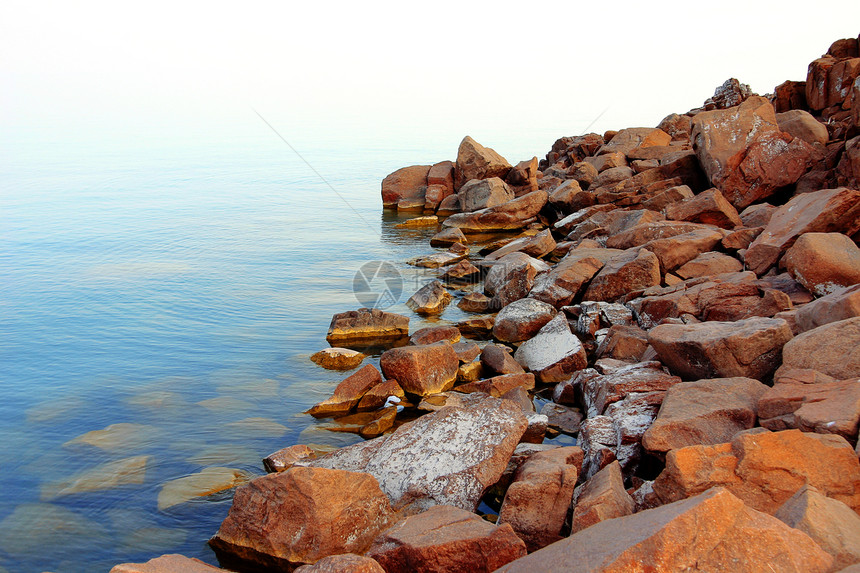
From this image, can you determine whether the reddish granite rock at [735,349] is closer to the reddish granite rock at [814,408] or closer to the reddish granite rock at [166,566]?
the reddish granite rock at [814,408]

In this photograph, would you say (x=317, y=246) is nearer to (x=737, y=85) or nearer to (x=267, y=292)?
(x=267, y=292)

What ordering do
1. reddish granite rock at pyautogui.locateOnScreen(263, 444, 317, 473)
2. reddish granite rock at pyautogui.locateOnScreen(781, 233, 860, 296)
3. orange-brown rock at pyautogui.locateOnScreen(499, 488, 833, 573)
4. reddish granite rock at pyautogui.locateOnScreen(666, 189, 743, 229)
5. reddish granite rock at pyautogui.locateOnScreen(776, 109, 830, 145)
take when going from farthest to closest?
reddish granite rock at pyautogui.locateOnScreen(776, 109, 830, 145), reddish granite rock at pyautogui.locateOnScreen(666, 189, 743, 229), reddish granite rock at pyautogui.locateOnScreen(781, 233, 860, 296), reddish granite rock at pyautogui.locateOnScreen(263, 444, 317, 473), orange-brown rock at pyautogui.locateOnScreen(499, 488, 833, 573)

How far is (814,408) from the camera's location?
16.1 feet

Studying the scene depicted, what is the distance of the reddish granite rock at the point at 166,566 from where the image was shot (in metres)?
4.02

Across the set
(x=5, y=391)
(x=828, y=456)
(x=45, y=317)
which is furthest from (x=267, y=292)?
(x=828, y=456)

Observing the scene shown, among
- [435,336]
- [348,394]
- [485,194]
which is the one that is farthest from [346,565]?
[485,194]

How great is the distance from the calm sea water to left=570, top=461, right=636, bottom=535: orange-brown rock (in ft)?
10.9

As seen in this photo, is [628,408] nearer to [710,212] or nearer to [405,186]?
[710,212]

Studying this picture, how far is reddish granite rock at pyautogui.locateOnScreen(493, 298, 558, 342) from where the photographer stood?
427 inches

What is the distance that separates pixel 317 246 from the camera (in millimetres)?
20328

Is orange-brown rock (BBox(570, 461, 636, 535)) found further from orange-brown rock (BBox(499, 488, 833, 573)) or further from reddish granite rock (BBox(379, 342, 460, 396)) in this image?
reddish granite rock (BBox(379, 342, 460, 396))

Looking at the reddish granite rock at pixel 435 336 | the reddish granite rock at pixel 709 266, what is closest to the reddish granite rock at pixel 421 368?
the reddish granite rock at pixel 435 336

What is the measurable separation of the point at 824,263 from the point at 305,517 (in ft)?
22.7

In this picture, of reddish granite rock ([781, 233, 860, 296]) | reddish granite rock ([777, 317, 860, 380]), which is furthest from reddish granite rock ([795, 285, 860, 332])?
reddish granite rock ([781, 233, 860, 296])
